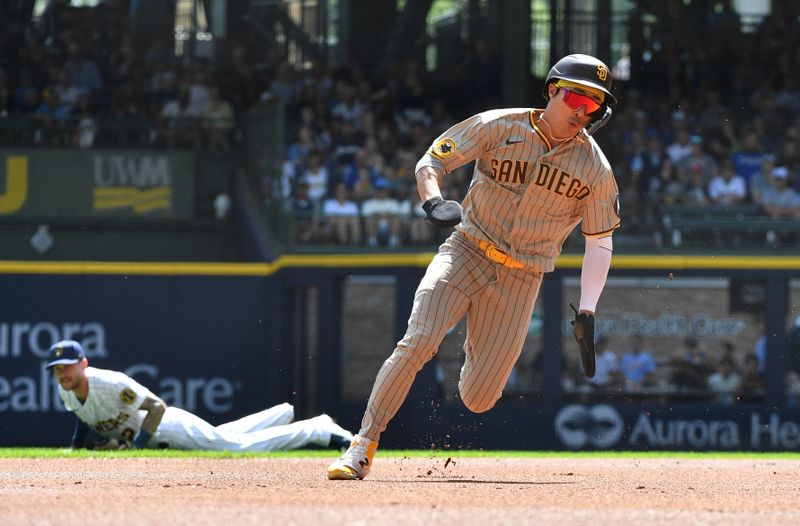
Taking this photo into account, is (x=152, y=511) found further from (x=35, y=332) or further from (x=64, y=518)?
(x=35, y=332)

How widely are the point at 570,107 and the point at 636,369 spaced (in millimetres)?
7954

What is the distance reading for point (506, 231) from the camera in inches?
270

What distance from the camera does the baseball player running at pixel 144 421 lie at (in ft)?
33.1

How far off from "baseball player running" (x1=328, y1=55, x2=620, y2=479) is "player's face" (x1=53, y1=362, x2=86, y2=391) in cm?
392

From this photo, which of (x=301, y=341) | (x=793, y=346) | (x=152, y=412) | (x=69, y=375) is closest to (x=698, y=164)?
(x=793, y=346)

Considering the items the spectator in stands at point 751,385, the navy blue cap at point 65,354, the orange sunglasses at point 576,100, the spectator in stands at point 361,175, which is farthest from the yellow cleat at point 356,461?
the spectator in stands at point 361,175

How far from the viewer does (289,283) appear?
581 inches

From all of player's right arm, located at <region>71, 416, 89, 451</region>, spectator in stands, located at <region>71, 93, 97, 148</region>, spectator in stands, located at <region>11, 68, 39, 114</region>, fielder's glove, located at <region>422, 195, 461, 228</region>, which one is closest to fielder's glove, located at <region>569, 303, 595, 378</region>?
fielder's glove, located at <region>422, 195, 461, 228</region>

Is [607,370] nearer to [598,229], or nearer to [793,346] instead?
[793,346]

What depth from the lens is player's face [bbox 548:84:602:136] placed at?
6645 mm

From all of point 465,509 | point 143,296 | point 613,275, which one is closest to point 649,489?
point 465,509

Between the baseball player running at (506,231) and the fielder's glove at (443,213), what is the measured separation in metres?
0.31

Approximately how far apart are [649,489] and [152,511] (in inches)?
105

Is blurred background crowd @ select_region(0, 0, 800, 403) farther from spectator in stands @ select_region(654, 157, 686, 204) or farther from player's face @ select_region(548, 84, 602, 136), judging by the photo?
player's face @ select_region(548, 84, 602, 136)
